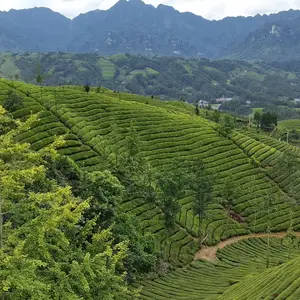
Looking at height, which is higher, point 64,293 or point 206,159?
point 64,293

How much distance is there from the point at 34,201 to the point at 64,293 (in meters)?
4.33

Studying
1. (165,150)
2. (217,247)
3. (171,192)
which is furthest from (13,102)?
(217,247)

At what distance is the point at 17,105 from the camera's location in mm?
71875

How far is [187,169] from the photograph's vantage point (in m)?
53.2

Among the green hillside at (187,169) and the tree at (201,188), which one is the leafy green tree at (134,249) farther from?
the tree at (201,188)

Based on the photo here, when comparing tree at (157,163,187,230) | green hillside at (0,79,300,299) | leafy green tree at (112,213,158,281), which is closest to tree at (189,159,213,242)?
green hillside at (0,79,300,299)

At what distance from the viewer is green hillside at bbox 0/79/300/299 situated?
45062mm

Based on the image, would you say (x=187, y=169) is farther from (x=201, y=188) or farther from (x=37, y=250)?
(x=37, y=250)

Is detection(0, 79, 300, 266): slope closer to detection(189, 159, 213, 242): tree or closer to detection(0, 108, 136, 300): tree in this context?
detection(189, 159, 213, 242): tree

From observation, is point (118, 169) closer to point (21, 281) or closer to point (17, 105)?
point (17, 105)

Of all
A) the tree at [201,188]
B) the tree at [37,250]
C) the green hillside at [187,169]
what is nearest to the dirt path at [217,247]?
the green hillside at [187,169]

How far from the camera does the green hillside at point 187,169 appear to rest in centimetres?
4506

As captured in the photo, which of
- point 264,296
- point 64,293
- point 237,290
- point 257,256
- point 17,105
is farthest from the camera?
point 17,105

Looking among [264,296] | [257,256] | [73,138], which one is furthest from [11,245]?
[73,138]
